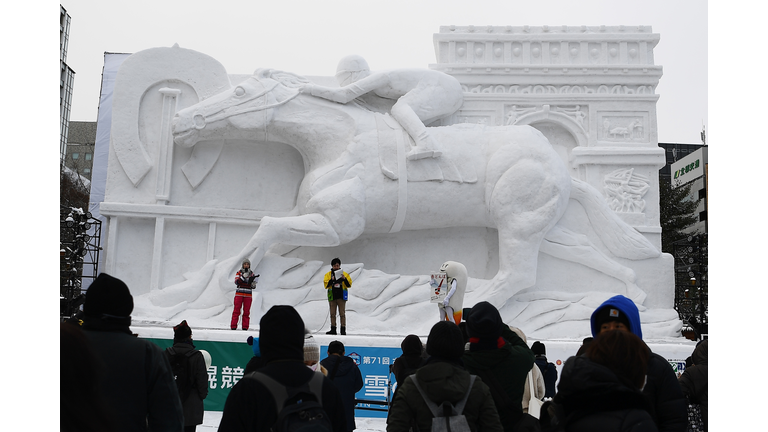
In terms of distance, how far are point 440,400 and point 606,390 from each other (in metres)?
0.65

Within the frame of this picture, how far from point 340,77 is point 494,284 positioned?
3746 mm

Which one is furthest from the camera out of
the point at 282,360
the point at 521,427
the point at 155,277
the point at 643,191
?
the point at 643,191

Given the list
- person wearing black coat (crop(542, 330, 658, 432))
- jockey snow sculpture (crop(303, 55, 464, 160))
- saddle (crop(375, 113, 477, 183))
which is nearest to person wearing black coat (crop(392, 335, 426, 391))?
person wearing black coat (crop(542, 330, 658, 432))

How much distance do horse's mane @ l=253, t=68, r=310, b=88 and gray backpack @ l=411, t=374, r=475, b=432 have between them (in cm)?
783

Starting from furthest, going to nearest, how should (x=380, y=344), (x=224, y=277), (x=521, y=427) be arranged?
(x=224, y=277)
(x=380, y=344)
(x=521, y=427)

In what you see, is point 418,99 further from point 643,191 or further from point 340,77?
point 643,191

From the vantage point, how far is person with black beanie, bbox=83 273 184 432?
249cm

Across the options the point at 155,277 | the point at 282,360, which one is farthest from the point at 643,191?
the point at 282,360

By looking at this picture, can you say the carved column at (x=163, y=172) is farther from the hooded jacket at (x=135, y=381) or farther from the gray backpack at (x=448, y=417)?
the gray backpack at (x=448, y=417)

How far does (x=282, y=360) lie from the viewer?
8.10ft

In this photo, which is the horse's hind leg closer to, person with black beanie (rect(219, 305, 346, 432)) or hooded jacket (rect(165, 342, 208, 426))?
hooded jacket (rect(165, 342, 208, 426))

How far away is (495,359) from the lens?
3.08m

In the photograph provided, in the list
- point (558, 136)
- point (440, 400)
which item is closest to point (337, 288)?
point (558, 136)

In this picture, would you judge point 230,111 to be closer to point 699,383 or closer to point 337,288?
point 337,288
